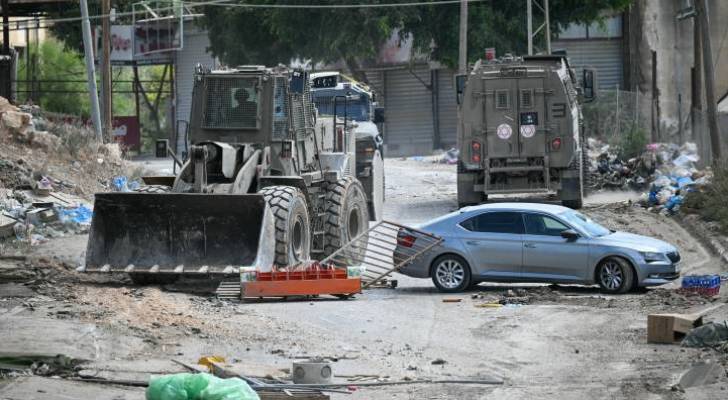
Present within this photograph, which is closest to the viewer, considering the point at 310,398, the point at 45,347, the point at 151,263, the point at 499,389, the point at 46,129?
the point at 310,398

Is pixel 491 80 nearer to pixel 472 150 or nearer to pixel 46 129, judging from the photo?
pixel 472 150

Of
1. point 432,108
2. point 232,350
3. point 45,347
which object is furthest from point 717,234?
point 432,108

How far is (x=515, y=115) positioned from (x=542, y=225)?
957 cm

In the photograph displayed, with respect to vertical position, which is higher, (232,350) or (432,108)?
(432,108)

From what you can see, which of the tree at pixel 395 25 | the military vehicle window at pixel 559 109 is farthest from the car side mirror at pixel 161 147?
the tree at pixel 395 25

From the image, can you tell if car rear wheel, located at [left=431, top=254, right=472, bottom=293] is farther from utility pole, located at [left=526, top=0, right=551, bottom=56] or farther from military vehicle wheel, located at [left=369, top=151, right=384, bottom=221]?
utility pole, located at [left=526, top=0, right=551, bottom=56]

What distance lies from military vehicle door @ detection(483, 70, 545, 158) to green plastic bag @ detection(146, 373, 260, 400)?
20.0 m

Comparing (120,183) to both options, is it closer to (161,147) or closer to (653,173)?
(161,147)

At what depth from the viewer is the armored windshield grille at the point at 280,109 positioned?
19.6 m

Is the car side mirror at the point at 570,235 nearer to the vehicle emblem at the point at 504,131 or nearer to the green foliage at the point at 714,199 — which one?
the green foliage at the point at 714,199

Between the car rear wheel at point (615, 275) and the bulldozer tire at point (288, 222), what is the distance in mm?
4350

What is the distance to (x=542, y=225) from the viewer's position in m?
19.7

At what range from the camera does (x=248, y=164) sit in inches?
753

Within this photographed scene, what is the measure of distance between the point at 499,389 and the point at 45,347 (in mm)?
4497
